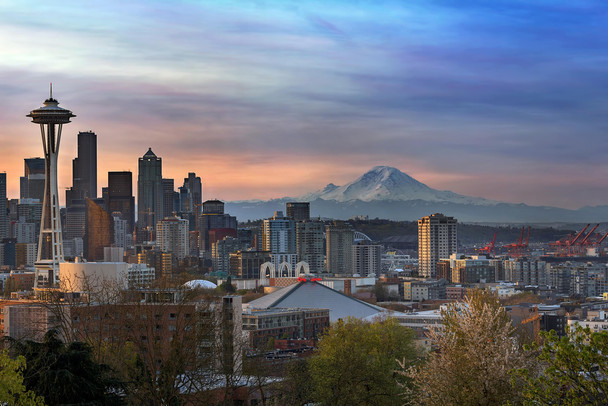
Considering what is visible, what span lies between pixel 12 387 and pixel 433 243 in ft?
435

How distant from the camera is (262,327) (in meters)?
64.9

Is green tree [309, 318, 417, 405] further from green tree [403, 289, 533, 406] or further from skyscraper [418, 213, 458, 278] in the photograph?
skyscraper [418, 213, 458, 278]

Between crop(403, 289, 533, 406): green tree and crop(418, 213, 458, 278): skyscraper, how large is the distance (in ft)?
410

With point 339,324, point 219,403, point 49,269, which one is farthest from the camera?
point 49,269

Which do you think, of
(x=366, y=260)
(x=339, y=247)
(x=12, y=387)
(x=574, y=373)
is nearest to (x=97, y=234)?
(x=339, y=247)

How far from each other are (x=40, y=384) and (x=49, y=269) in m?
58.3

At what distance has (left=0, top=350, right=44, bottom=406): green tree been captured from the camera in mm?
15930

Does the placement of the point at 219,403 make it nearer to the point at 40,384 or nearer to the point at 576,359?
the point at 40,384

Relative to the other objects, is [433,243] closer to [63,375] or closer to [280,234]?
[280,234]

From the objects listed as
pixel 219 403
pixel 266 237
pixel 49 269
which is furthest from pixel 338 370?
pixel 266 237

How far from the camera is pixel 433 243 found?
147 m

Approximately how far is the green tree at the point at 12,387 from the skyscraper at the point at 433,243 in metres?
129

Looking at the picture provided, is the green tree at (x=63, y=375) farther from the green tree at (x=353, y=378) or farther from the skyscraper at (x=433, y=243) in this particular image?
the skyscraper at (x=433, y=243)

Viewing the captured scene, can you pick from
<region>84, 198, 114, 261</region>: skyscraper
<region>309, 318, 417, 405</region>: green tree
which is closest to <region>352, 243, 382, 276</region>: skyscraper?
<region>84, 198, 114, 261</region>: skyscraper
